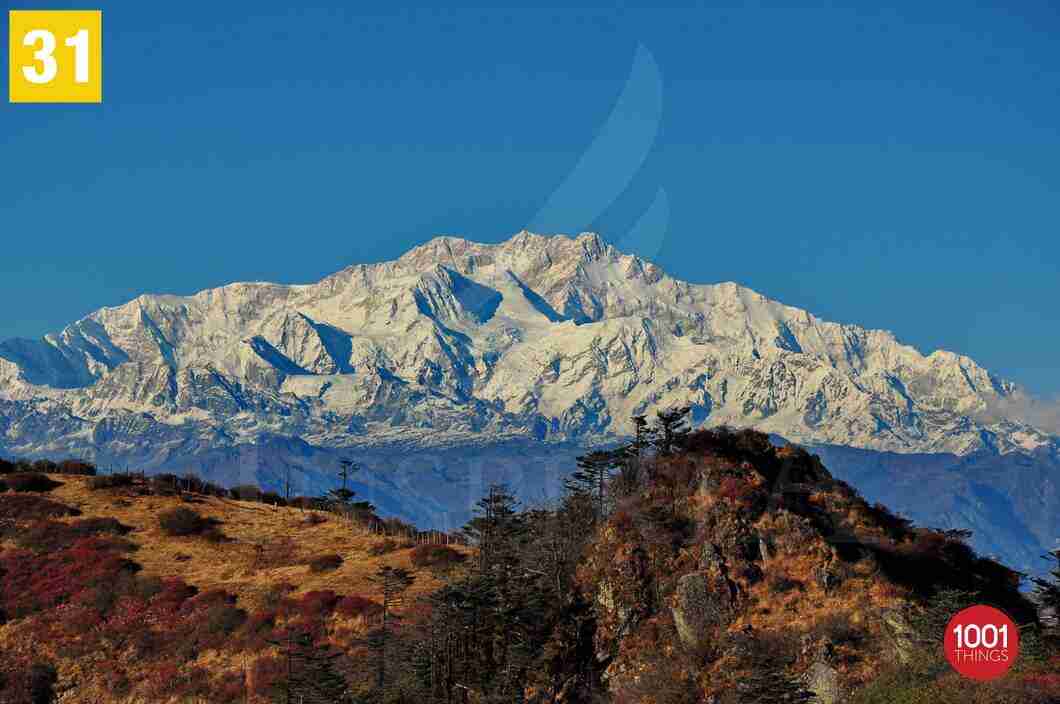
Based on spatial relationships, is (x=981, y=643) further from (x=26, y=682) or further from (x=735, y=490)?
(x=26, y=682)

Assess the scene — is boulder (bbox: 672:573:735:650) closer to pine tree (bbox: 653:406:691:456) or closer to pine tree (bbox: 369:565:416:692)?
pine tree (bbox: 653:406:691:456)

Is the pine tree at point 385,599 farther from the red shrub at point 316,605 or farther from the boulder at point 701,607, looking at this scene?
the boulder at point 701,607

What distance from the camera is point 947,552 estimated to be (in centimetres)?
9219

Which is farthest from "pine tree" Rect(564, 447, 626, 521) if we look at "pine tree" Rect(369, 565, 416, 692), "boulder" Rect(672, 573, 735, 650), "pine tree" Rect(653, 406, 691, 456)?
"boulder" Rect(672, 573, 735, 650)

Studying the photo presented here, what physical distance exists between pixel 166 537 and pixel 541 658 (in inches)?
2110

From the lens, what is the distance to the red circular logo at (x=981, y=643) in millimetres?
76250

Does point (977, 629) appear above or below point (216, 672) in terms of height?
above

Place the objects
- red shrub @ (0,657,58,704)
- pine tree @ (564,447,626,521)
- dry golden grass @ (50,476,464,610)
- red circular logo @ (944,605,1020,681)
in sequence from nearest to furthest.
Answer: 1. red circular logo @ (944,605,1020,681)
2. red shrub @ (0,657,58,704)
3. dry golden grass @ (50,476,464,610)
4. pine tree @ (564,447,626,521)

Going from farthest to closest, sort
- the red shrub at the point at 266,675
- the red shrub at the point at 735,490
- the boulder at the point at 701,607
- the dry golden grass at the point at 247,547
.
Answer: the dry golden grass at the point at 247,547 → the red shrub at the point at 266,675 → the red shrub at the point at 735,490 → the boulder at the point at 701,607

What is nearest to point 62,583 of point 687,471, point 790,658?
point 687,471

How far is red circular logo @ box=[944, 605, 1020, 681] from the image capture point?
76.2m

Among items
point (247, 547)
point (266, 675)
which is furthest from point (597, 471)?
point (266, 675)

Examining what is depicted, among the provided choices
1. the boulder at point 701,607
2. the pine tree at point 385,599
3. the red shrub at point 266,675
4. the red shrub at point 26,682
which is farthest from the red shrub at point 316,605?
the boulder at point 701,607

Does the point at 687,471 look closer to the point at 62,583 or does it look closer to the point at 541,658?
the point at 541,658
